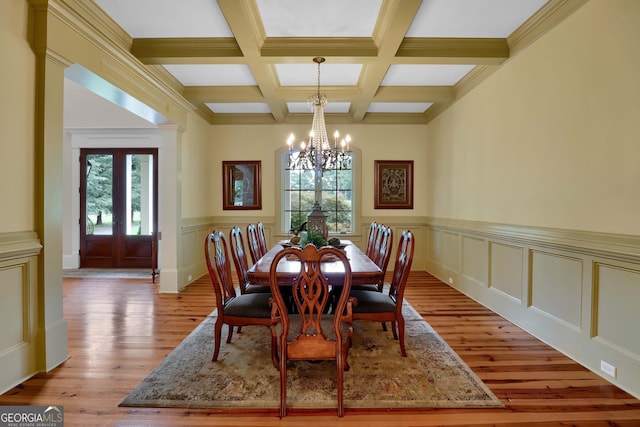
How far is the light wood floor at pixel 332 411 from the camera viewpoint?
1.84 metres

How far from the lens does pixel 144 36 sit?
3.24 metres

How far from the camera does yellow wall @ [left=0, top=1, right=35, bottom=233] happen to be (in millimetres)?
2053

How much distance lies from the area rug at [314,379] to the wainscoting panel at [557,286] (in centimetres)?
98

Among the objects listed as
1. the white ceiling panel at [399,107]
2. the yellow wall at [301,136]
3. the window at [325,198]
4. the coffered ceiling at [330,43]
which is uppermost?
the white ceiling panel at [399,107]

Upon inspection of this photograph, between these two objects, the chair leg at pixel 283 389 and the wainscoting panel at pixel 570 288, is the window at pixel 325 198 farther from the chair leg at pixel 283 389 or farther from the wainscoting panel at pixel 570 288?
the chair leg at pixel 283 389

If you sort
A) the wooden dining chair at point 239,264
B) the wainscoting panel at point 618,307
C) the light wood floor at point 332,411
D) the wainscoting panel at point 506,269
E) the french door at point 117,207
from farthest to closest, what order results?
the french door at point 117,207 < the wainscoting panel at point 506,269 < the wooden dining chair at point 239,264 < the wainscoting panel at point 618,307 < the light wood floor at point 332,411

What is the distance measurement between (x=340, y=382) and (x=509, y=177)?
282cm

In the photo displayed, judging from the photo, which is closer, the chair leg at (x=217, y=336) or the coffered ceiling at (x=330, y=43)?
the chair leg at (x=217, y=336)

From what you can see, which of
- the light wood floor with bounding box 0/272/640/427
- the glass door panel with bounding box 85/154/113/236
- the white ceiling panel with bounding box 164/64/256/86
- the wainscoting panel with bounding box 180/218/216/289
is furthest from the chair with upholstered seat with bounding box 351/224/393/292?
the glass door panel with bounding box 85/154/113/236

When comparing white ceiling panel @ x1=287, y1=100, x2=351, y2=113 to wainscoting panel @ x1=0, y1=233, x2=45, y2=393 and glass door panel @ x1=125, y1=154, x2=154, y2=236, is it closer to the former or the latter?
glass door panel @ x1=125, y1=154, x2=154, y2=236

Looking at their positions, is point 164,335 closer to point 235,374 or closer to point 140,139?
point 235,374

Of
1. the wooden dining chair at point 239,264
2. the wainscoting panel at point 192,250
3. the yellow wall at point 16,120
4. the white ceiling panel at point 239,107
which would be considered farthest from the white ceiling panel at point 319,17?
the wainscoting panel at point 192,250

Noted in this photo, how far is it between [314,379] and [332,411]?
1.12ft

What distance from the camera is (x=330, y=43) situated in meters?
3.28
